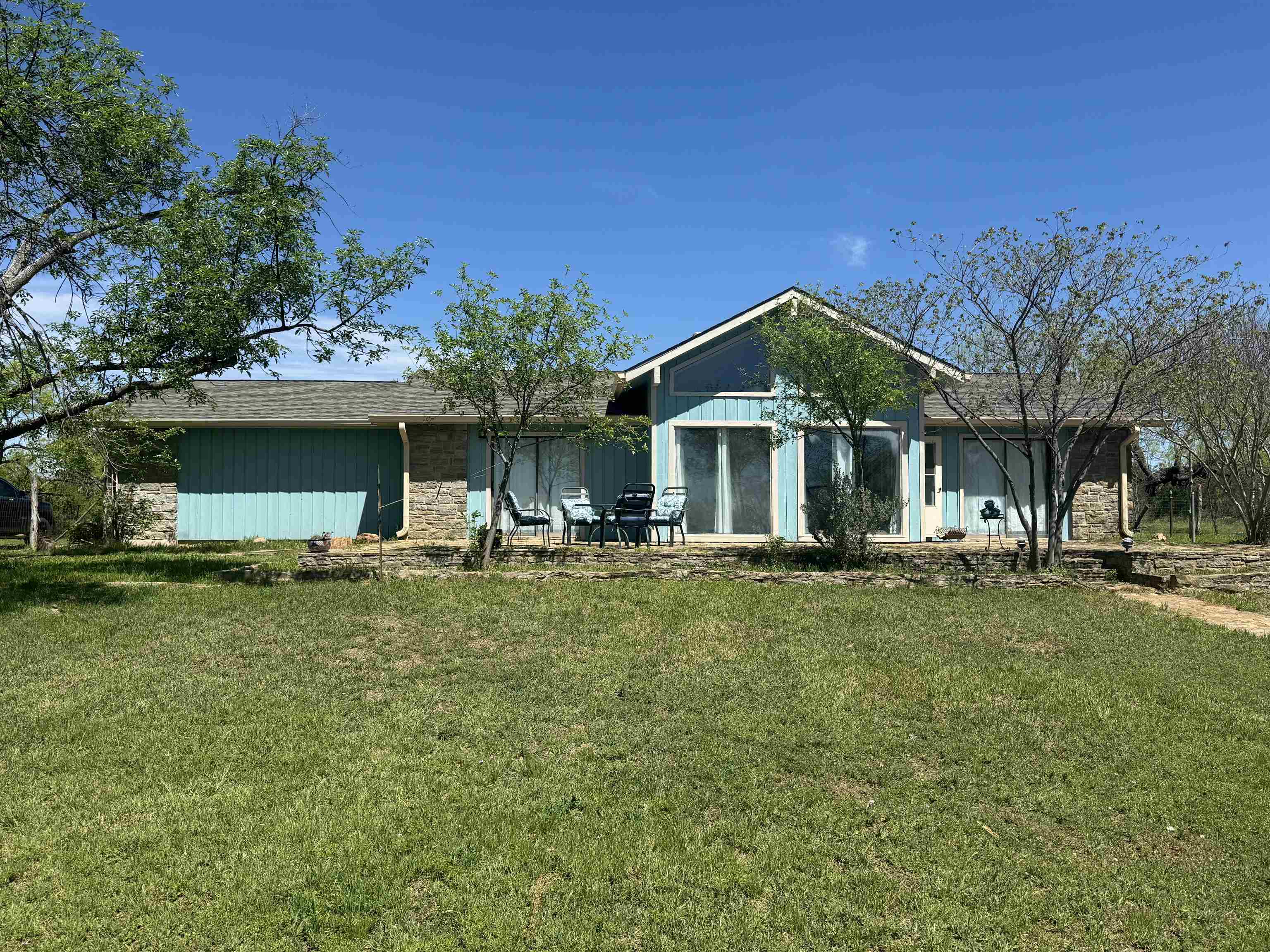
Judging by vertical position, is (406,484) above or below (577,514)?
above

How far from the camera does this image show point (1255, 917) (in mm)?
3943

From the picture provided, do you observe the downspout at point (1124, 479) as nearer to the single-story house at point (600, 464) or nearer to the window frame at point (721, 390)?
the single-story house at point (600, 464)

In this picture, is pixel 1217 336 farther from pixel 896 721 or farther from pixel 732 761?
pixel 732 761

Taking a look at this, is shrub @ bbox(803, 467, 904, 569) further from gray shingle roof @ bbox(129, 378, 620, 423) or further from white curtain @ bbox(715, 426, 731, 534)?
gray shingle roof @ bbox(129, 378, 620, 423)

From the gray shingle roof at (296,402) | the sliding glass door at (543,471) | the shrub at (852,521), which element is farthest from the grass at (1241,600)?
the gray shingle roof at (296,402)

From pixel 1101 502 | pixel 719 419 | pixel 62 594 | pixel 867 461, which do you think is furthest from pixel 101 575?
pixel 1101 502

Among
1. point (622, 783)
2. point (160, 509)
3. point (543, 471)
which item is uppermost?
point (543, 471)

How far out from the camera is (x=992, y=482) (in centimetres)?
1695

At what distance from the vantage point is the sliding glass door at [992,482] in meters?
16.8

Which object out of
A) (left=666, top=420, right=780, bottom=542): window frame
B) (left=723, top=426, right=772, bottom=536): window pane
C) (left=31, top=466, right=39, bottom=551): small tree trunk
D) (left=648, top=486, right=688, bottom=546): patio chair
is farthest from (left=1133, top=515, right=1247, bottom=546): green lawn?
(left=31, top=466, right=39, bottom=551): small tree trunk

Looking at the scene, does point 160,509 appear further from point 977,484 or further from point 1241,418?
point 1241,418

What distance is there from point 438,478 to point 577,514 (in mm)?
4028

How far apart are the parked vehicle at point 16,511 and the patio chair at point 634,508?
1362cm

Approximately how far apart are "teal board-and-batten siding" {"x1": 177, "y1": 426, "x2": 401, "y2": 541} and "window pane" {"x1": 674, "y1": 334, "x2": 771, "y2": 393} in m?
6.39
